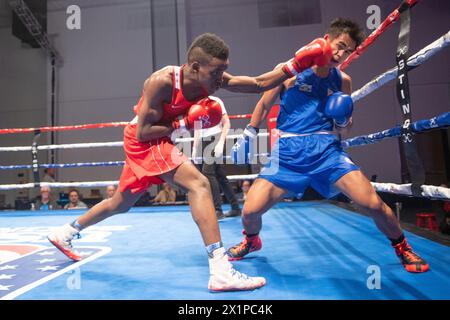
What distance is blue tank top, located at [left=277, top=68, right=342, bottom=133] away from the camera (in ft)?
5.16

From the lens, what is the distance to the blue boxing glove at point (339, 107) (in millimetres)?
1461

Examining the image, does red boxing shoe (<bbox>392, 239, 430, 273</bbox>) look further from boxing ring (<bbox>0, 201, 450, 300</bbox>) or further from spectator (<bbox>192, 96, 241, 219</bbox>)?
spectator (<bbox>192, 96, 241, 219</bbox>)

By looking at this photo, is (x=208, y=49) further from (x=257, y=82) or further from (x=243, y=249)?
(x=243, y=249)

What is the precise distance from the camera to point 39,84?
8672mm

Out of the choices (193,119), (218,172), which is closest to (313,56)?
(193,119)

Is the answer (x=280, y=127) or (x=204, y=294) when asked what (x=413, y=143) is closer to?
(x=280, y=127)

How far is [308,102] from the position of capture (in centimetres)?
159

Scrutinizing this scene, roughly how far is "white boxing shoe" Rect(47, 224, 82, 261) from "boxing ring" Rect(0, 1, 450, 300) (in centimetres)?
5

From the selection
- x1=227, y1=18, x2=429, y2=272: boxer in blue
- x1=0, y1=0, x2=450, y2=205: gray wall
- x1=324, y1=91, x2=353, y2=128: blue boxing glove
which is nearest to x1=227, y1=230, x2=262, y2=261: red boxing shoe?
x1=227, y1=18, x2=429, y2=272: boxer in blue

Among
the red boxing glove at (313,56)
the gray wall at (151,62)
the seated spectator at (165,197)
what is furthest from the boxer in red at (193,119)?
the gray wall at (151,62)

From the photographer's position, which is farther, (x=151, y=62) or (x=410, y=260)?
(x=151, y=62)

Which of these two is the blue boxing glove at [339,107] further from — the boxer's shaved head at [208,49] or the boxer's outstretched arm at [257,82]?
the boxer's shaved head at [208,49]

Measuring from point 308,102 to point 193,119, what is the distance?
1.90ft

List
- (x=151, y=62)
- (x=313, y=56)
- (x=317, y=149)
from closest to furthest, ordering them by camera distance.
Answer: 1. (x=313, y=56)
2. (x=317, y=149)
3. (x=151, y=62)
